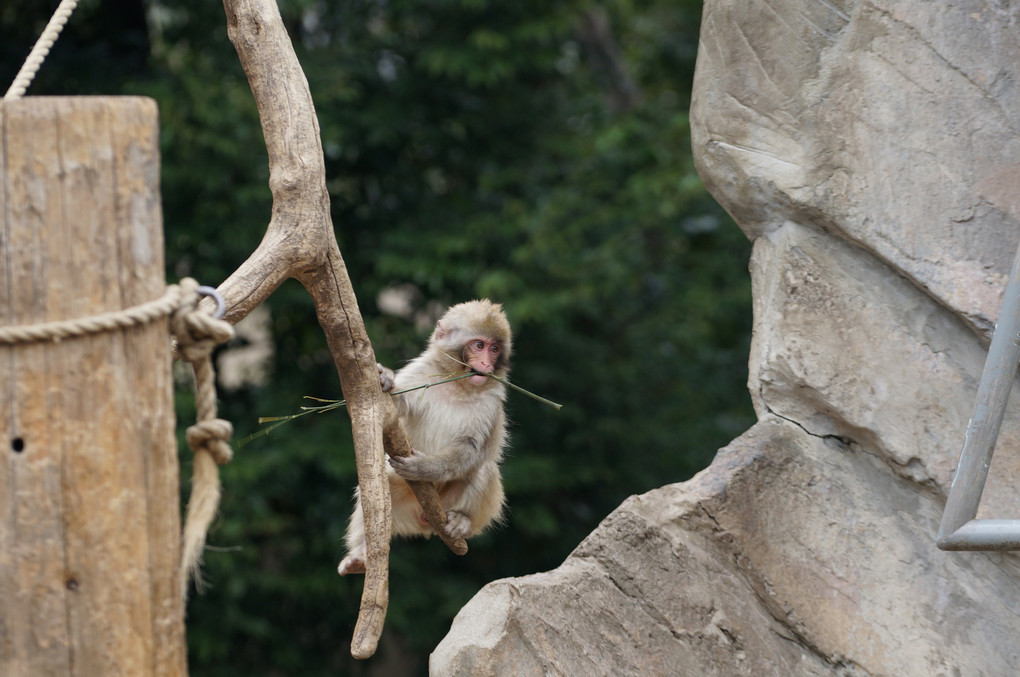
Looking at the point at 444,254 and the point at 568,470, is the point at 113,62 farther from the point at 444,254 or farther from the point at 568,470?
the point at 568,470

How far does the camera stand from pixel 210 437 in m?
1.95

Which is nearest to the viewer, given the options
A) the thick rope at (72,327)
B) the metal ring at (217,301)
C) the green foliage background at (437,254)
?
the thick rope at (72,327)

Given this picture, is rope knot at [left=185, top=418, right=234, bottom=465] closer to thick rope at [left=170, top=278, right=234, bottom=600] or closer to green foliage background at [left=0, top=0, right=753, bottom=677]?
thick rope at [left=170, top=278, right=234, bottom=600]

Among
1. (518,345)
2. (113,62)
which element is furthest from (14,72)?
(518,345)

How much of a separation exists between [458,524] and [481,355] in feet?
1.98

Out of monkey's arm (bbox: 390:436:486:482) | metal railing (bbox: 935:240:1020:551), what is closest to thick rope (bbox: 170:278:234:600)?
monkey's arm (bbox: 390:436:486:482)

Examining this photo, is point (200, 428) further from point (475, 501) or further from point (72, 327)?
point (475, 501)

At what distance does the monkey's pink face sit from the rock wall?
2.20 feet

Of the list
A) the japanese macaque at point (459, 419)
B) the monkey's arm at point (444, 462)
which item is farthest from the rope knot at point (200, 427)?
the japanese macaque at point (459, 419)

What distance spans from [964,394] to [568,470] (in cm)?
407

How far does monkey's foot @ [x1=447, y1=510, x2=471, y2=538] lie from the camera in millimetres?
3516

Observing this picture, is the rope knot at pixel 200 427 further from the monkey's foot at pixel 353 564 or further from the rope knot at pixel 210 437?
the monkey's foot at pixel 353 564

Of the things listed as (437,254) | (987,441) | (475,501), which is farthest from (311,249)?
(437,254)

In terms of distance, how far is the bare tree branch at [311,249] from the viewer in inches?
110
